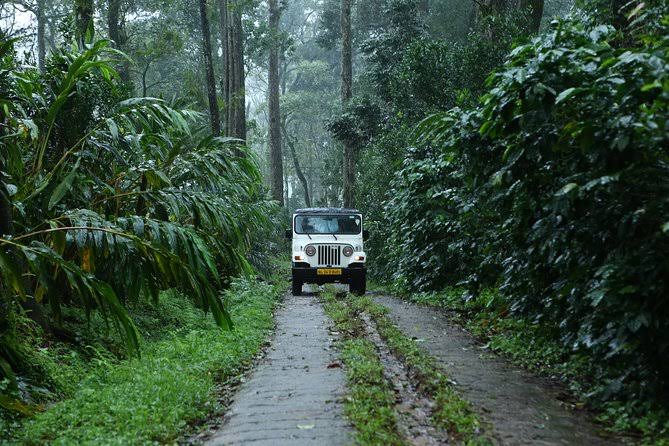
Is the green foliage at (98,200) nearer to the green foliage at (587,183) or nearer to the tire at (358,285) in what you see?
the green foliage at (587,183)

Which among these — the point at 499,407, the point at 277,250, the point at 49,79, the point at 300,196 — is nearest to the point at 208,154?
the point at 49,79

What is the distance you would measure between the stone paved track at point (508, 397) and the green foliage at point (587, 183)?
1.46ft

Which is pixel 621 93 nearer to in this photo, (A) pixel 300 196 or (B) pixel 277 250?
(B) pixel 277 250

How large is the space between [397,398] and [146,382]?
7.10 feet

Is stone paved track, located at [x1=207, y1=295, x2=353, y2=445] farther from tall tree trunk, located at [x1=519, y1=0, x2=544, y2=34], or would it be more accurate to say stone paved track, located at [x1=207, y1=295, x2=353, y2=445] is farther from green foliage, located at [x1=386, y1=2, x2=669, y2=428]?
tall tree trunk, located at [x1=519, y1=0, x2=544, y2=34]

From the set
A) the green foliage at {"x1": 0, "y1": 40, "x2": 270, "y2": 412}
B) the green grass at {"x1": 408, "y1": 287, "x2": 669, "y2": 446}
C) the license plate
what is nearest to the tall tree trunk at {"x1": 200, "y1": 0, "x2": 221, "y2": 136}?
the license plate

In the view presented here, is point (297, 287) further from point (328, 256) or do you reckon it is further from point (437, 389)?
point (437, 389)

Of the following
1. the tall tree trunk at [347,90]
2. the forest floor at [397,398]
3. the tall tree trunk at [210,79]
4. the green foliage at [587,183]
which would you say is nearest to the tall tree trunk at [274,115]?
the tall tree trunk at [347,90]

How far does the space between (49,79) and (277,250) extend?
2312cm

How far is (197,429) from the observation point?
5.12 metres

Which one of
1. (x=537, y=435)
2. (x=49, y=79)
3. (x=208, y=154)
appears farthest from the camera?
(x=208, y=154)

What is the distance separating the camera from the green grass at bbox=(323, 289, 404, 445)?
455 cm

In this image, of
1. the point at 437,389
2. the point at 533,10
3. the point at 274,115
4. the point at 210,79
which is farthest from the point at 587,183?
the point at 274,115

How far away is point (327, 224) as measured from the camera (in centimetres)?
1684
